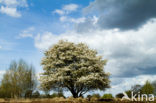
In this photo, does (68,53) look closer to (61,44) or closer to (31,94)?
(61,44)

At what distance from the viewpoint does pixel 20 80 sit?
4112 centimetres

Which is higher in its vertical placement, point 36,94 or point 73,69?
point 73,69

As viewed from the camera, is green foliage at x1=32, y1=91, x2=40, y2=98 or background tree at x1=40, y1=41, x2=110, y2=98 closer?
background tree at x1=40, y1=41, x2=110, y2=98

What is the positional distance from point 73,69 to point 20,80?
1288 centimetres

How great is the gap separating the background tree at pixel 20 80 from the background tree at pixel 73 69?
6496mm

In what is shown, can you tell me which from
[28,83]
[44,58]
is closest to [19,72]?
[28,83]

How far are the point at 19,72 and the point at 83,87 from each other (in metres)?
13.8

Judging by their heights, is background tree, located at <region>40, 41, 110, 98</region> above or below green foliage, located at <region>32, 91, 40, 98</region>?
above

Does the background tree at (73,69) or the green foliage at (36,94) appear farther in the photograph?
the green foliage at (36,94)

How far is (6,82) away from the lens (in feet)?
146

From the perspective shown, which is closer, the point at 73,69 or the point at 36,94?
the point at 73,69

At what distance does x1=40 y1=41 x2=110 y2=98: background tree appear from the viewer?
34094mm

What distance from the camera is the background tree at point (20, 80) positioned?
135 ft

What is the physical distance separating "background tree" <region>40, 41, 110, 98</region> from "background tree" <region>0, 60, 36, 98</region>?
650cm
